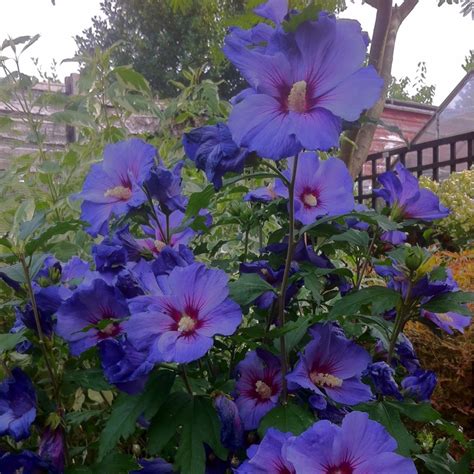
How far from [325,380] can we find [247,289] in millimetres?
147

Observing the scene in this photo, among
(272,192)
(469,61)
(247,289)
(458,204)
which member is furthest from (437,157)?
(469,61)

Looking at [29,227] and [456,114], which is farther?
[456,114]

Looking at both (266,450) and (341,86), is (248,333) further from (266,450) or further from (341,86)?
(341,86)

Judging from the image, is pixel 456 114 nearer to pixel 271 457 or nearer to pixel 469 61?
pixel 271 457

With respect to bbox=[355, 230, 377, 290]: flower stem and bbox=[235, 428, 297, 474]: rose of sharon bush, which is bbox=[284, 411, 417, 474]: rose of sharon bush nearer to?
bbox=[235, 428, 297, 474]: rose of sharon bush

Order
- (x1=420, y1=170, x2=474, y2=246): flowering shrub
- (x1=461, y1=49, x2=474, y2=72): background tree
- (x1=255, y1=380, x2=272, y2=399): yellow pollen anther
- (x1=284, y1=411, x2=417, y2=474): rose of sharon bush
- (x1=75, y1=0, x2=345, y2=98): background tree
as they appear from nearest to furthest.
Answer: (x1=284, y1=411, x2=417, y2=474): rose of sharon bush, (x1=255, y1=380, x2=272, y2=399): yellow pollen anther, (x1=420, y1=170, x2=474, y2=246): flowering shrub, (x1=75, y1=0, x2=345, y2=98): background tree, (x1=461, y1=49, x2=474, y2=72): background tree

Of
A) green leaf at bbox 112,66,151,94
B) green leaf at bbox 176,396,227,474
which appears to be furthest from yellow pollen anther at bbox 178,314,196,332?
green leaf at bbox 112,66,151,94

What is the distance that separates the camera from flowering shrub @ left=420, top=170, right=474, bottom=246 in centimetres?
465

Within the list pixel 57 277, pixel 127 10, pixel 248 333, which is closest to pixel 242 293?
pixel 248 333

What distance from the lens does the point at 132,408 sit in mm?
770

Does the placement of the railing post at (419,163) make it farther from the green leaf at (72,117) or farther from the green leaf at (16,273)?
the green leaf at (16,273)

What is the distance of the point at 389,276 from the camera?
963 millimetres

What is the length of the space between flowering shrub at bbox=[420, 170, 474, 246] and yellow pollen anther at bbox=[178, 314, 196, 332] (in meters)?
3.94

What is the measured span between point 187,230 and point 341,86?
0.33 meters
